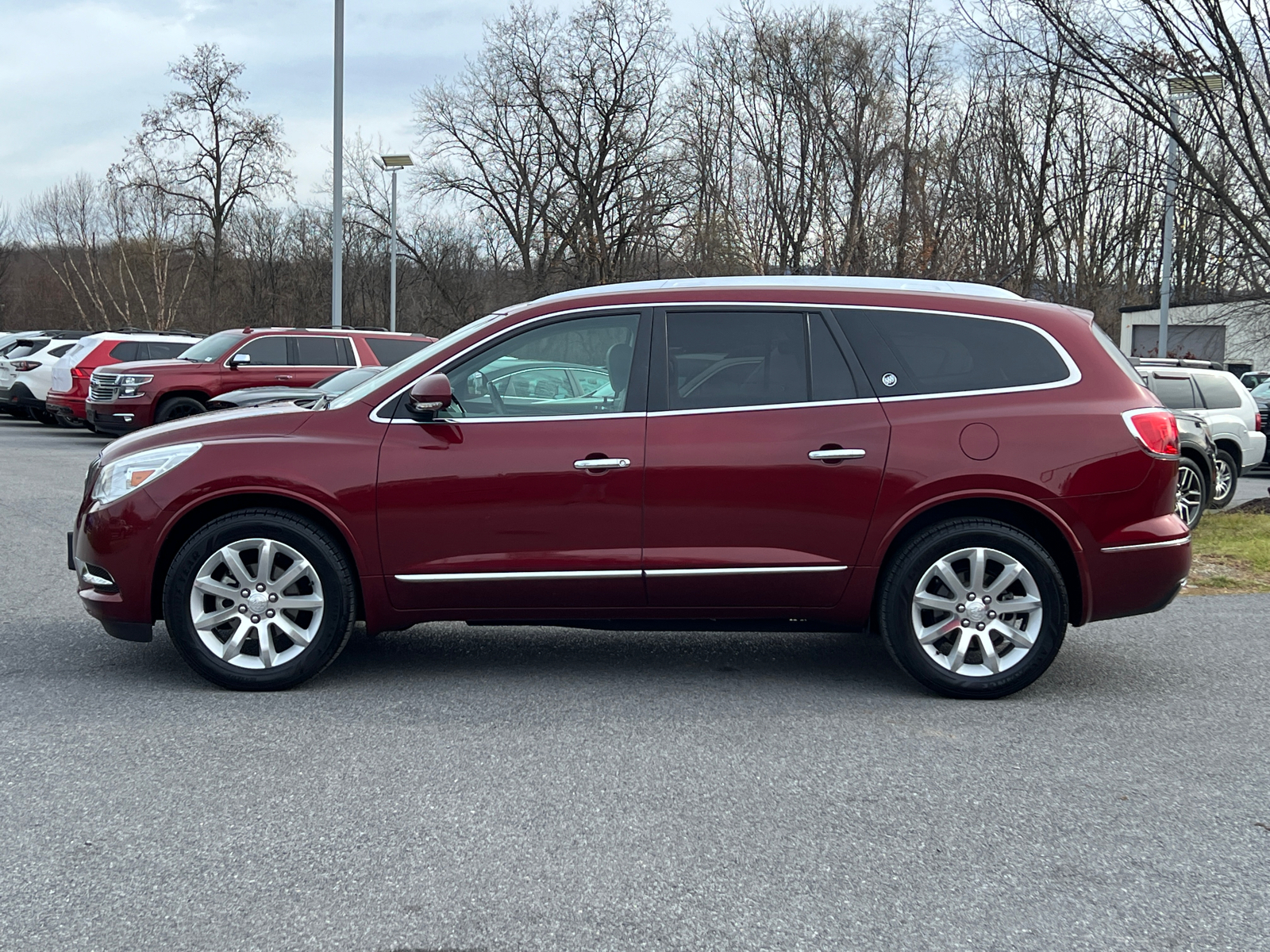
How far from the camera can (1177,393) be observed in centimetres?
1443

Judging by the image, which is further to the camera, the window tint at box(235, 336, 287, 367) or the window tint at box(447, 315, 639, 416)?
the window tint at box(235, 336, 287, 367)

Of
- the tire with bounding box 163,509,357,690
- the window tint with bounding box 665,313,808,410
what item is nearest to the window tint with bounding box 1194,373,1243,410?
the window tint with bounding box 665,313,808,410

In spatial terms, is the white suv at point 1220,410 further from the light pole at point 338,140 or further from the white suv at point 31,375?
the white suv at point 31,375

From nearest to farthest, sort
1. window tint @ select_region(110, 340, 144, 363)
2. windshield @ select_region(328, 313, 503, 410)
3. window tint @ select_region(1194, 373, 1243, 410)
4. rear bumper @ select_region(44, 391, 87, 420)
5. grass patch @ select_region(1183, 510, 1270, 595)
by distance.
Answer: windshield @ select_region(328, 313, 503, 410) < grass patch @ select_region(1183, 510, 1270, 595) < window tint @ select_region(1194, 373, 1243, 410) < rear bumper @ select_region(44, 391, 87, 420) < window tint @ select_region(110, 340, 144, 363)

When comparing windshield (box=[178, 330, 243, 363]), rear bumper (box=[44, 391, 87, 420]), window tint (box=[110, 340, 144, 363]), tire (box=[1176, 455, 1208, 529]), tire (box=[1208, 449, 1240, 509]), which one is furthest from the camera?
window tint (box=[110, 340, 144, 363])

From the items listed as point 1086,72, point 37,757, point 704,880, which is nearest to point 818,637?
point 704,880

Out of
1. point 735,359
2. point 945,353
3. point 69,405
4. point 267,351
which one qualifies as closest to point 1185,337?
point 267,351

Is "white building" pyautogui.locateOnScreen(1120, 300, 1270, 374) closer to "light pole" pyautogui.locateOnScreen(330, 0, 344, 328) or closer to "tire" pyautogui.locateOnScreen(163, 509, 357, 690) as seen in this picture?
"light pole" pyautogui.locateOnScreen(330, 0, 344, 328)

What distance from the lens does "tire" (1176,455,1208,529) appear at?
1188 centimetres

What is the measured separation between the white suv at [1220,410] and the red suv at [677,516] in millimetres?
9615

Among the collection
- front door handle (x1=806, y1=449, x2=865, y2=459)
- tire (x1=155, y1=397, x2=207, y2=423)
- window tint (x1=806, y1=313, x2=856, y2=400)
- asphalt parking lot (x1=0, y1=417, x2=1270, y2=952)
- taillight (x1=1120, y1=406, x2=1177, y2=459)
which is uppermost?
window tint (x1=806, y1=313, x2=856, y2=400)

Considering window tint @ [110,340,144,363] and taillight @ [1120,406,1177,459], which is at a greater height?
window tint @ [110,340,144,363]

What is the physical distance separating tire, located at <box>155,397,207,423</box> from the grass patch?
43.0 ft

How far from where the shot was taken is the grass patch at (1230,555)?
28.0ft
